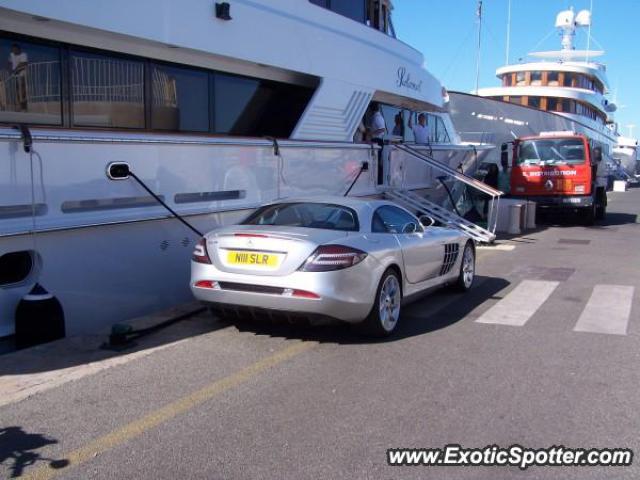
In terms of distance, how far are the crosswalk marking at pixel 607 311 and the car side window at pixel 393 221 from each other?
1982 mm

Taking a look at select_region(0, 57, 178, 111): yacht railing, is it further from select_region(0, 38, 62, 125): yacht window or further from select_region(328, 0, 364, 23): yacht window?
select_region(328, 0, 364, 23): yacht window

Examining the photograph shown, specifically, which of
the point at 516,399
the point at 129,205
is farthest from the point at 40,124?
the point at 516,399

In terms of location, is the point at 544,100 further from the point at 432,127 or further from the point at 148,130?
the point at 148,130

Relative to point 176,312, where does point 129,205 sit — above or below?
above

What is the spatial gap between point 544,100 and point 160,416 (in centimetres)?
4008

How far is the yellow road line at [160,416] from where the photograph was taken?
355 centimetres

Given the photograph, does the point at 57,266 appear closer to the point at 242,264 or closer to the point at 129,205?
the point at 129,205

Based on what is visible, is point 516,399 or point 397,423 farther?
point 516,399

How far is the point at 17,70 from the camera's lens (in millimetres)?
6430

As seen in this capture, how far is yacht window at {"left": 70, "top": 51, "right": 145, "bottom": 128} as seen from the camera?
7047 millimetres

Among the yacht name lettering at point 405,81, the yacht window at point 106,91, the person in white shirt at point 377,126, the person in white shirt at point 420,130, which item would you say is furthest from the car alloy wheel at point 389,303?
the person in white shirt at point 420,130

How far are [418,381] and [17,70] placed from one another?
4884 mm

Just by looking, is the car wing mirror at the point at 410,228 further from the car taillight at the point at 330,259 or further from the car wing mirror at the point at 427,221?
the car taillight at the point at 330,259

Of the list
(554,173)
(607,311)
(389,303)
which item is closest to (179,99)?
(389,303)
